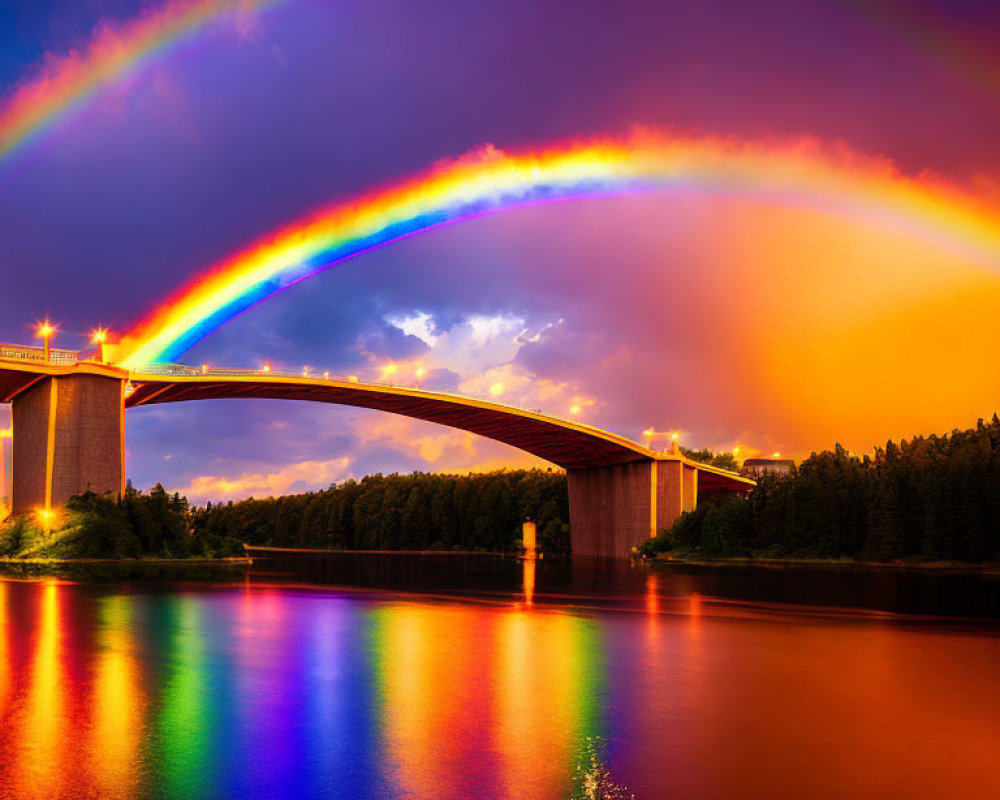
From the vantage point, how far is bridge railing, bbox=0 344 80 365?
43.0m

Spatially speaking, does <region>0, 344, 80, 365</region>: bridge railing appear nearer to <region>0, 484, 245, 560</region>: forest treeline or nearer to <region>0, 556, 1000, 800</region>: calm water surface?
<region>0, 484, 245, 560</region>: forest treeline

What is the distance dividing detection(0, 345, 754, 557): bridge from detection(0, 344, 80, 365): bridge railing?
0.05 metres

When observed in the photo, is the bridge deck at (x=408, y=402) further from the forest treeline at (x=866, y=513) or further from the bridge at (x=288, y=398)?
the forest treeline at (x=866, y=513)

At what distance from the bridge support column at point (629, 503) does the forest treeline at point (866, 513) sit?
2.89 m

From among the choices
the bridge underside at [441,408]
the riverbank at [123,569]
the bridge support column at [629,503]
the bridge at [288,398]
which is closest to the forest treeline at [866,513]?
the bridge support column at [629,503]

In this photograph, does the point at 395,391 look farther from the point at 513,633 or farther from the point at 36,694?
the point at 36,694

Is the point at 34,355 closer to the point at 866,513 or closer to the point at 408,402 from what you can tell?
the point at 408,402

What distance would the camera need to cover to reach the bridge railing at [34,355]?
43031mm

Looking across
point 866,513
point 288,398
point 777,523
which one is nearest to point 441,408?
point 288,398

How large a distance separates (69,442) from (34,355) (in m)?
4.30

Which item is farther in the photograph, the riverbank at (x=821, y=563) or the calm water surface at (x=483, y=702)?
the riverbank at (x=821, y=563)

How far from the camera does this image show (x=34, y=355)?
4391 centimetres

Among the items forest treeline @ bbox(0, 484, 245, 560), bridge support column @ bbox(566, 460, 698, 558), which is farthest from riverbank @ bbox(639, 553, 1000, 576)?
forest treeline @ bbox(0, 484, 245, 560)

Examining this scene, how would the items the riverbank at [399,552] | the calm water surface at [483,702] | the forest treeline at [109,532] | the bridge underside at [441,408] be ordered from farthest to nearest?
the riverbank at [399,552]
the bridge underside at [441,408]
the forest treeline at [109,532]
the calm water surface at [483,702]
